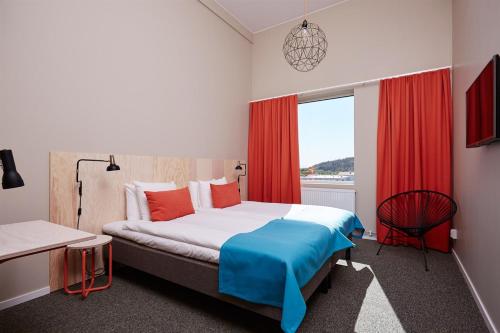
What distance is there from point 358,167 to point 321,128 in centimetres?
99

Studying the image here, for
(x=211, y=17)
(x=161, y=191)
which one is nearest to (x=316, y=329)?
(x=161, y=191)

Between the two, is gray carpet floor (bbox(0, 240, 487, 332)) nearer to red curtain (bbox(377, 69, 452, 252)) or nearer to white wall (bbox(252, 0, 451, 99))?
red curtain (bbox(377, 69, 452, 252))

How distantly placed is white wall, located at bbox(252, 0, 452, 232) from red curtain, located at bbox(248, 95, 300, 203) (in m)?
0.47

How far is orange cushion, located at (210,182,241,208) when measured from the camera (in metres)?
3.39

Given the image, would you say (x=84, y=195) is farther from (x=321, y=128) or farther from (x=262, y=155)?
(x=321, y=128)

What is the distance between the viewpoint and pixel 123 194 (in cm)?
274

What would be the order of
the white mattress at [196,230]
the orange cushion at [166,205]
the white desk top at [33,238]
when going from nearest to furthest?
the white desk top at [33,238], the white mattress at [196,230], the orange cushion at [166,205]

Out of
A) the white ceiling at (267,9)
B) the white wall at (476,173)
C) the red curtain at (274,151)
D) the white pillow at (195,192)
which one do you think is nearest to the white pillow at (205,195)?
the white pillow at (195,192)

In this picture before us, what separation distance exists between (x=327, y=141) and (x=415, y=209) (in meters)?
1.68

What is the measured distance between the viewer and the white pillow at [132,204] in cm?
267

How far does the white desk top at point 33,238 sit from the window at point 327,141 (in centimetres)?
364

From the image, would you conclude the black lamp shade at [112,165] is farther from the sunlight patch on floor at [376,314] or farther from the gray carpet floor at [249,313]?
the sunlight patch on floor at [376,314]

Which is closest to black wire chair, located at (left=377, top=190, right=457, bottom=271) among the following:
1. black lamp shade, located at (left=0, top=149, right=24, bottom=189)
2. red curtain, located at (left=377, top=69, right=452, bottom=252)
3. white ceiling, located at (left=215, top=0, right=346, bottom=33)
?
red curtain, located at (left=377, top=69, right=452, bottom=252)

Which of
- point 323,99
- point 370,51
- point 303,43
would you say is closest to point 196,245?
point 303,43
